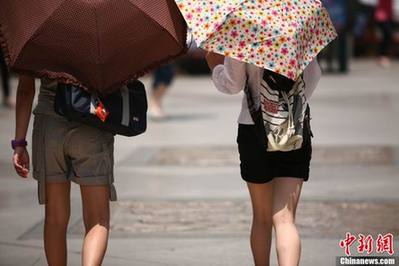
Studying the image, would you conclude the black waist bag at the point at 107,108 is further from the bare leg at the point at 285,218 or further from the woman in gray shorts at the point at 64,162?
the bare leg at the point at 285,218

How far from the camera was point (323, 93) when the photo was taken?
60.1 ft

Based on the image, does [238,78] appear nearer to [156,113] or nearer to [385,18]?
[156,113]

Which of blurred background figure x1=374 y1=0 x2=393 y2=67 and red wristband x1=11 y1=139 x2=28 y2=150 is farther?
blurred background figure x1=374 y1=0 x2=393 y2=67

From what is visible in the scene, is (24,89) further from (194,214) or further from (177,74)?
(177,74)

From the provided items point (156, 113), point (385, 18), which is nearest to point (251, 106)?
point (156, 113)

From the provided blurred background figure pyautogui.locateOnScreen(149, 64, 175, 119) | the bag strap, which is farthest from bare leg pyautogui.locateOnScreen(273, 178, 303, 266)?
blurred background figure pyautogui.locateOnScreen(149, 64, 175, 119)

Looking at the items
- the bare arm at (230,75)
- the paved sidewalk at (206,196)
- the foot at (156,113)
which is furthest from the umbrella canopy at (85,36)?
the foot at (156,113)

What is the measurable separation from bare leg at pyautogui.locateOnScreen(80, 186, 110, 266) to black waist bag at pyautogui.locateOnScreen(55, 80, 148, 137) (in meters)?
0.34

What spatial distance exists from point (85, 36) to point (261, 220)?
1381mm

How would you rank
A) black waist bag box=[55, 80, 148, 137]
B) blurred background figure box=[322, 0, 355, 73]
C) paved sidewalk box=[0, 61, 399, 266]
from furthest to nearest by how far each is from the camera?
blurred background figure box=[322, 0, 355, 73] < paved sidewalk box=[0, 61, 399, 266] < black waist bag box=[55, 80, 148, 137]

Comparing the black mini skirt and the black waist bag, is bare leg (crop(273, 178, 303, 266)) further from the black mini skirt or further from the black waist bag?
the black waist bag

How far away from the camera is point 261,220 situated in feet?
18.1

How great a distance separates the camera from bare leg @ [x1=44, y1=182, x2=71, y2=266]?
535cm

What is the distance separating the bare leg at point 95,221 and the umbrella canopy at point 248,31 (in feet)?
3.10
